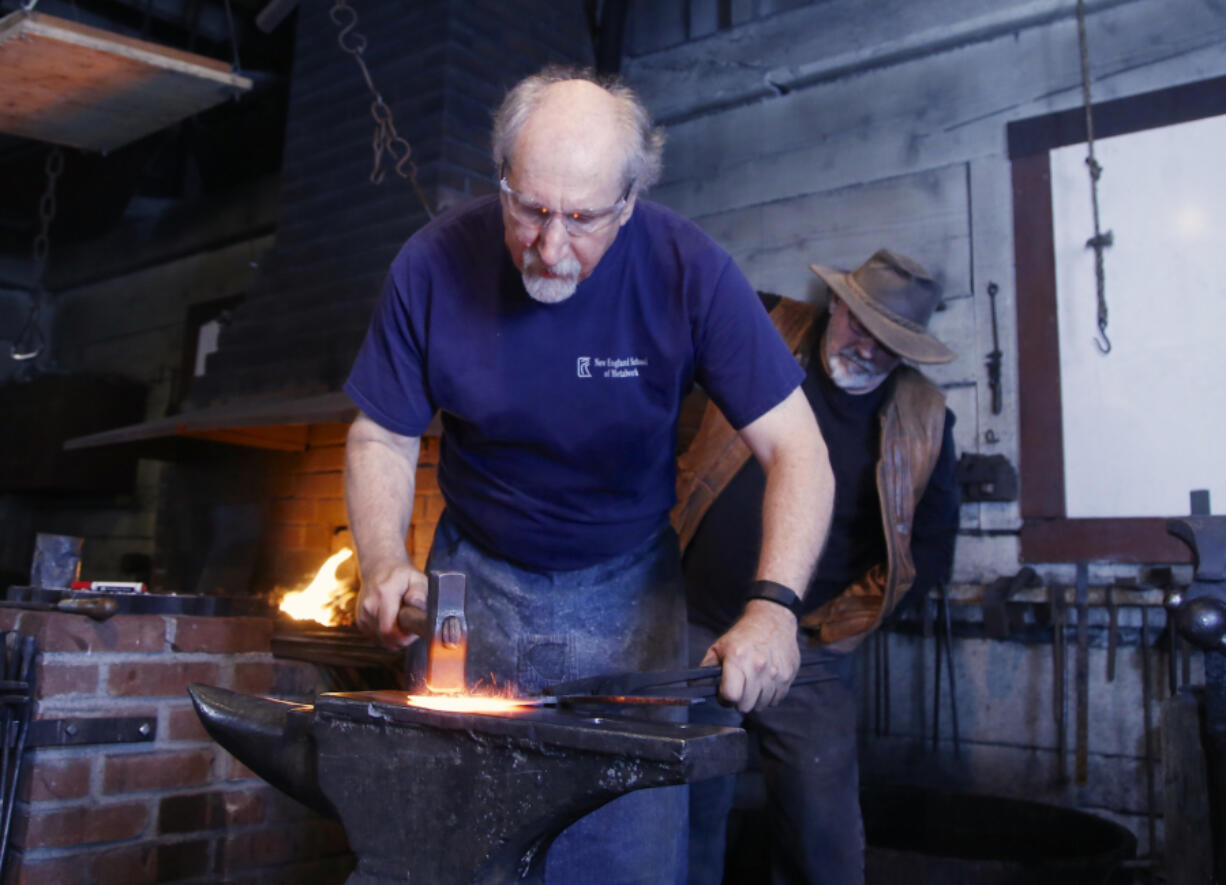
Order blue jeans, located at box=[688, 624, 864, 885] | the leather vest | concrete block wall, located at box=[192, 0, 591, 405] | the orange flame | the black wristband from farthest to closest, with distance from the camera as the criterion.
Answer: concrete block wall, located at box=[192, 0, 591, 405], the orange flame, the leather vest, blue jeans, located at box=[688, 624, 864, 885], the black wristband

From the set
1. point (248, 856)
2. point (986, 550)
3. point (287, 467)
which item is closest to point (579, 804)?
point (248, 856)

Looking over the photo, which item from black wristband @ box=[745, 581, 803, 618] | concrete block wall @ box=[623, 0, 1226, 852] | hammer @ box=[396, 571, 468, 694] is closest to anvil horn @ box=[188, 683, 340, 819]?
hammer @ box=[396, 571, 468, 694]

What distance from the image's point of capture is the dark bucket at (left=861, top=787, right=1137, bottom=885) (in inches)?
96.7

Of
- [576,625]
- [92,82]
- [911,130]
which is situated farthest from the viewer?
[911,130]

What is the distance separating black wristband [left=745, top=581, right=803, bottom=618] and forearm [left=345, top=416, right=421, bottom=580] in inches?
22.9

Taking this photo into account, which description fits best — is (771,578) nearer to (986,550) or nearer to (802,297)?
(986,550)

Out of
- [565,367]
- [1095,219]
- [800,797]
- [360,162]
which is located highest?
[360,162]

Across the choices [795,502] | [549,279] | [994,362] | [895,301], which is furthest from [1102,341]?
[549,279]

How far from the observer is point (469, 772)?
1275 millimetres

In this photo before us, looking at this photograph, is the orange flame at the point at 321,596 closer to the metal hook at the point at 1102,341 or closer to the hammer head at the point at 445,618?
the hammer head at the point at 445,618

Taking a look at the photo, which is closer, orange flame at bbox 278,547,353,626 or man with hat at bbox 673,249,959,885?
man with hat at bbox 673,249,959,885

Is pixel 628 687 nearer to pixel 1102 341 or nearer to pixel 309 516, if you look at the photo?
pixel 1102 341

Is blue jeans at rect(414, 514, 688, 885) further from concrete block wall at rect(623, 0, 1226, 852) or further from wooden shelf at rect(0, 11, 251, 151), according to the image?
wooden shelf at rect(0, 11, 251, 151)

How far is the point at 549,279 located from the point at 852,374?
1498 millimetres
